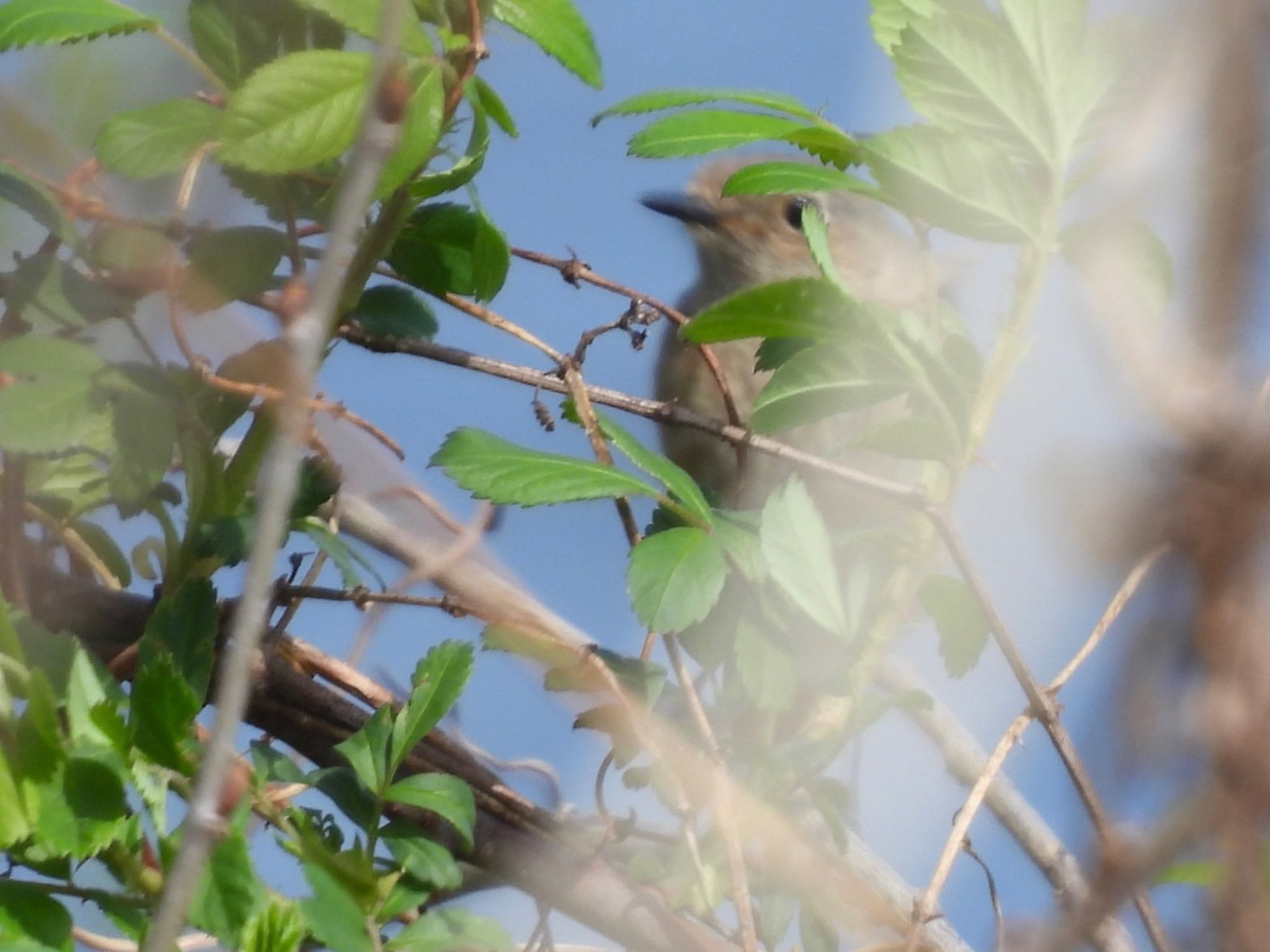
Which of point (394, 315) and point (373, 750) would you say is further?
point (394, 315)

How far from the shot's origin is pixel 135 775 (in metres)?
0.62

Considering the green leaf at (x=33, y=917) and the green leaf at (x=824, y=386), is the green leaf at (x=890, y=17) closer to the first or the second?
the green leaf at (x=824, y=386)

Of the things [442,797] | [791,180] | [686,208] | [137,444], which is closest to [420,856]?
[442,797]

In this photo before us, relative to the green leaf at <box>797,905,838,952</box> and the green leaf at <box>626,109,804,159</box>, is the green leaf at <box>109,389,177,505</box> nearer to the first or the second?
the green leaf at <box>626,109,804,159</box>

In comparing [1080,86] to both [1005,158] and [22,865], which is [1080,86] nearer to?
[1005,158]

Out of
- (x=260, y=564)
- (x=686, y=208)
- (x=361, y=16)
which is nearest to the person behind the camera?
(x=260, y=564)

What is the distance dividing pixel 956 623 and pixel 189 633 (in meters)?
0.38

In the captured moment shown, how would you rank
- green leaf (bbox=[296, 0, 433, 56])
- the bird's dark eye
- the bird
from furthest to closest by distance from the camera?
the bird's dark eye → the bird → green leaf (bbox=[296, 0, 433, 56])

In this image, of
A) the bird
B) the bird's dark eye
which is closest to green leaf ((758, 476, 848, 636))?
the bird

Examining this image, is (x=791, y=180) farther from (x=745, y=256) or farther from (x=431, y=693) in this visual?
(x=745, y=256)

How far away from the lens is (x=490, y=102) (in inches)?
29.0

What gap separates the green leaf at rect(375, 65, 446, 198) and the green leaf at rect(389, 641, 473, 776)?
0.22m

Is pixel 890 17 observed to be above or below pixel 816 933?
above

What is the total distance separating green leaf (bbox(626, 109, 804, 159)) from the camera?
2.49 ft
